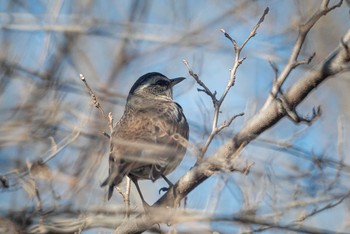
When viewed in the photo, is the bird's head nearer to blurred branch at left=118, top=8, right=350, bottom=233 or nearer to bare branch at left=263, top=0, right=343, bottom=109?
blurred branch at left=118, top=8, right=350, bottom=233

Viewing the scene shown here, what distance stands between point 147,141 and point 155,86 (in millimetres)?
2081

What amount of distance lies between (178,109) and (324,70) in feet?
11.2

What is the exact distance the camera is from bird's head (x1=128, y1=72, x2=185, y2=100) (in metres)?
9.03

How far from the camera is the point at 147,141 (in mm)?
7086

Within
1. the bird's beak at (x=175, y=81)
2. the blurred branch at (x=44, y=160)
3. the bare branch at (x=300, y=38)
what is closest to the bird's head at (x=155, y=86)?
the bird's beak at (x=175, y=81)

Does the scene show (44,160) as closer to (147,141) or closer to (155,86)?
(147,141)

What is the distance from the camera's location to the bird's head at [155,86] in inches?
356

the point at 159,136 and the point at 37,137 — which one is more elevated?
the point at 37,137

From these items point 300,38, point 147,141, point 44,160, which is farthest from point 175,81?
point 300,38

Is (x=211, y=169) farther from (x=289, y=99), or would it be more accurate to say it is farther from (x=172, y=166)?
(x=172, y=166)

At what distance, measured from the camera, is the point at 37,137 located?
8.70m

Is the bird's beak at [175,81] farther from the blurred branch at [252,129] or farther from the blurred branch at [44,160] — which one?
the blurred branch at [252,129]

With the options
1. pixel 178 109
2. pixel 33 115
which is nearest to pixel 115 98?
pixel 33 115

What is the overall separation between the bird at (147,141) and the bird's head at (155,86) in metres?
0.18
